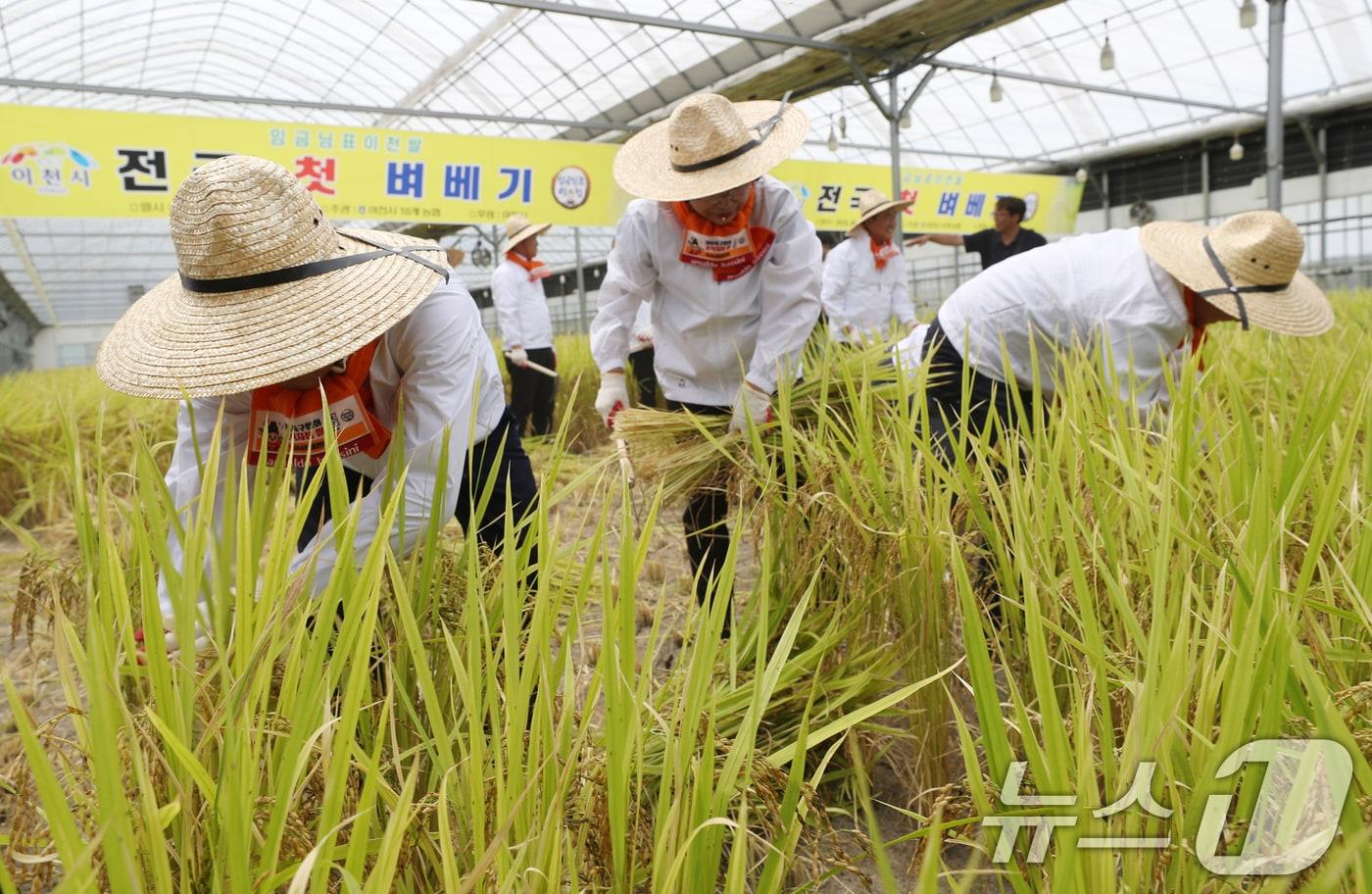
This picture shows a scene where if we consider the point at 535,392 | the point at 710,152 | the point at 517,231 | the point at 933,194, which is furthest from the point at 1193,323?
the point at 933,194

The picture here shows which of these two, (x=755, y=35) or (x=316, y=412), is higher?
(x=755, y=35)

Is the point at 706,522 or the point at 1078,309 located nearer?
the point at 1078,309

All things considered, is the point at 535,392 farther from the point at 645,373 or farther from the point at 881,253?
the point at 881,253

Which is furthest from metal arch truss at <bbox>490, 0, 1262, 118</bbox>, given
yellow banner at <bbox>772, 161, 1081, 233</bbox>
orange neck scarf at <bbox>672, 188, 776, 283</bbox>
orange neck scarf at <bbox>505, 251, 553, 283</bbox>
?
orange neck scarf at <bbox>672, 188, 776, 283</bbox>

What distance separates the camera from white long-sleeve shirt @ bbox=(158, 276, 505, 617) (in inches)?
40.5

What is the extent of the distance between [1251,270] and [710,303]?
891mm

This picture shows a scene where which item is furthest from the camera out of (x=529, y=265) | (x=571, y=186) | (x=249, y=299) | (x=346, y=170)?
(x=571, y=186)

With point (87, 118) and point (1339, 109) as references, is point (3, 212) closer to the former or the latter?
point (87, 118)

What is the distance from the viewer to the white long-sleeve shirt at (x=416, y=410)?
1.03 metres

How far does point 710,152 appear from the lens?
1.60 metres

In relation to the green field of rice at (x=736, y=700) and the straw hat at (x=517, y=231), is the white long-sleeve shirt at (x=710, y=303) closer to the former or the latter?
the green field of rice at (x=736, y=700)

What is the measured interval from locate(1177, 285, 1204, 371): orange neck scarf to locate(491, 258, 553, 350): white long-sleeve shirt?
313 cm

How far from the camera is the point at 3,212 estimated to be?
5.94m

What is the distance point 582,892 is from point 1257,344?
74.3 inches
